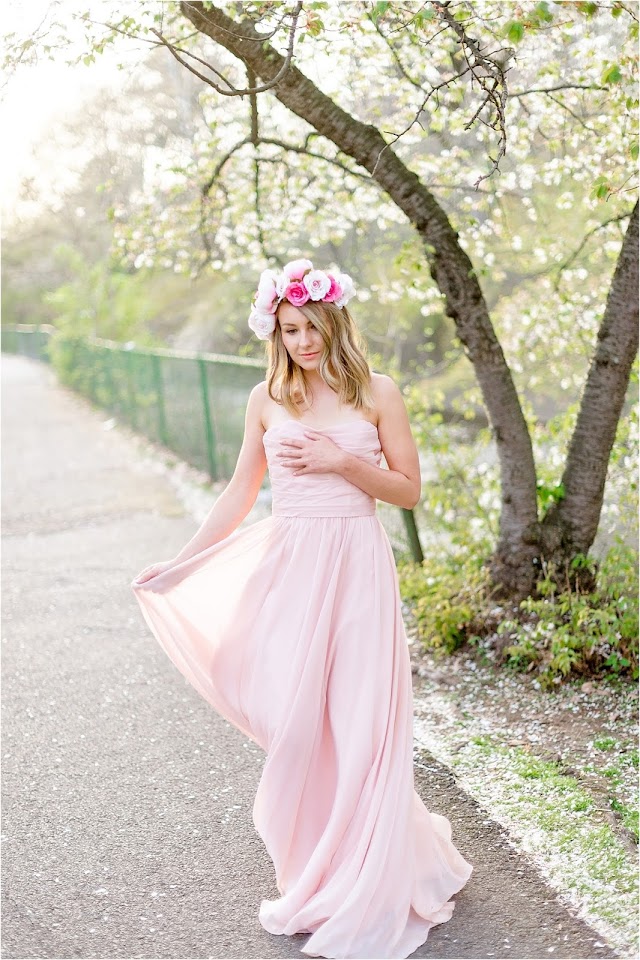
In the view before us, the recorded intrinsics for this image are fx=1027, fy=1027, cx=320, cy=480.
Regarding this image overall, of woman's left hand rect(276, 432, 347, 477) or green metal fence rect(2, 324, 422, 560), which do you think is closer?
woman's left hand rect(276, 432, 347, 477)

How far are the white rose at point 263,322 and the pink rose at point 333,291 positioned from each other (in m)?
0.22

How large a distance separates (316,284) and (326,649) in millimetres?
1275

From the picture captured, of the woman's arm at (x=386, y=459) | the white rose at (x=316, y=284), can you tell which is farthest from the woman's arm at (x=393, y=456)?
the white rose at (x=316, y=284)

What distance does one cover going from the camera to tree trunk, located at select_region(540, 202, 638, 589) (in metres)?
5.59

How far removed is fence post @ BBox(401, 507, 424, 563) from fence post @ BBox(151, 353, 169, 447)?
25.0 feet

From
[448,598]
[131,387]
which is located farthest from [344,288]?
[131,387]

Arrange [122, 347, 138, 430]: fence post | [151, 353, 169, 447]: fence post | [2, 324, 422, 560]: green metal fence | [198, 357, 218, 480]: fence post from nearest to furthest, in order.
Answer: [2, 324, 422, 560]: green metal fence < [198, 357, 218, 480]: fence post < [151, 353, 169, 447]: fence post < [122, 347, 138, 430]: fence post

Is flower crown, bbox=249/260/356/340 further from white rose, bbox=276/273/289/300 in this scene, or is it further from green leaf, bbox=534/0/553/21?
green leaf, bbox=534/0/553/21

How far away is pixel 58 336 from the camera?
25031 mm

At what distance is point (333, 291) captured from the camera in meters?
3.68

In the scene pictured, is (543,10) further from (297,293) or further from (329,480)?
(329,480)

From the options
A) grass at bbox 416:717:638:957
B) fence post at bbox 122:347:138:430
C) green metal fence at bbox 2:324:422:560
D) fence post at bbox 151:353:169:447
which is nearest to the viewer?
grass at bbox 416:717:638:957

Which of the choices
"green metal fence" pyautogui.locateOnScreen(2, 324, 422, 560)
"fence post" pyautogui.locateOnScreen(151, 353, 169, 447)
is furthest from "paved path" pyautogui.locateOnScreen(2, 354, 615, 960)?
"fence post" pyautogui.locateOnScreen(151, 353, 169, 447)

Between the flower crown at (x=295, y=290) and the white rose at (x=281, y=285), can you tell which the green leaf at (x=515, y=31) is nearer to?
the flower crown at (x=295, y=290)
